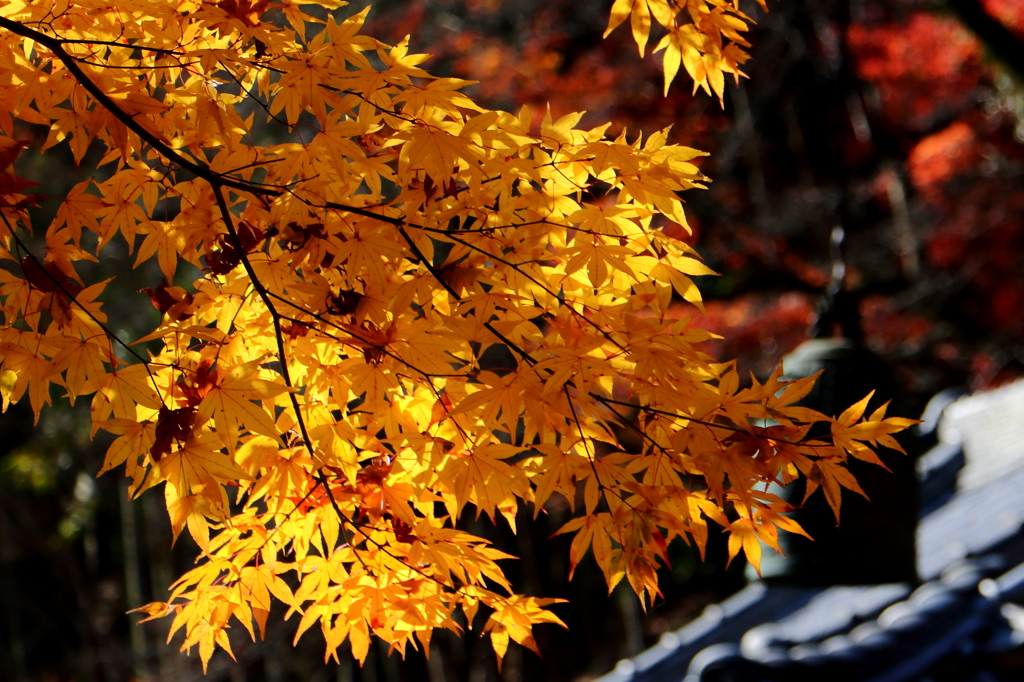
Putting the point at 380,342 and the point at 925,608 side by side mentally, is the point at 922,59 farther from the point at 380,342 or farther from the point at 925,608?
the point at 380,342

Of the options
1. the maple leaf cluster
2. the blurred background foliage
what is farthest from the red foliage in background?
the maple leaf cluster

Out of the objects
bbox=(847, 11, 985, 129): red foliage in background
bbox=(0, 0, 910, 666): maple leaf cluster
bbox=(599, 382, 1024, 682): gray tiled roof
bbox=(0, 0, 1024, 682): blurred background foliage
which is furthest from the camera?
bbox=(847, 11, 985, 129): red foliage in background

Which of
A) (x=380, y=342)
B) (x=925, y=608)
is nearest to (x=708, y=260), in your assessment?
(x=925, y=608)

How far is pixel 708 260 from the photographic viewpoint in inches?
311

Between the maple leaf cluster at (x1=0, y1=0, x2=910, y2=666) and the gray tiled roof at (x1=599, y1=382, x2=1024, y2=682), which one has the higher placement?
the maple leaf cluster at (x1=0, y1=0, x2=910, y2=666)

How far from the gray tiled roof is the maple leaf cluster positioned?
1325 mm

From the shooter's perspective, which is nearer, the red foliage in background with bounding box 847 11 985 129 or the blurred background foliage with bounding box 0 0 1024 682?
the blurred background foliage with bounding box 0 0 1024 682

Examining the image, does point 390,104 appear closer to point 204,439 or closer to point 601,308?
point 601,308

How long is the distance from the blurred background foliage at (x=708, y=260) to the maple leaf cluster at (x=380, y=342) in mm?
4722

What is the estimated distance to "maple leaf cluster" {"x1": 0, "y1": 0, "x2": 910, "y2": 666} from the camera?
1.08 meters

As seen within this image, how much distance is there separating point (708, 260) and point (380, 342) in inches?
280

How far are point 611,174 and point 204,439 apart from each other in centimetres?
66

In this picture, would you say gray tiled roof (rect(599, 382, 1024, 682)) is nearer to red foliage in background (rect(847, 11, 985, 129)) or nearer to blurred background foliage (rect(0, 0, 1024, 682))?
blurred background foliage (rect(0, 0, 1024, 682))

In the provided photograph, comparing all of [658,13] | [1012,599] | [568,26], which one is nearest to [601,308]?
[658,13]
